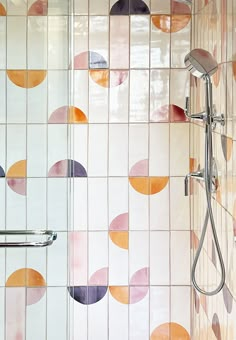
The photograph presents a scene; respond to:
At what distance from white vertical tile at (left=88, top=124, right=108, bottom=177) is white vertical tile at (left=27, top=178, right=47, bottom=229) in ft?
1.59

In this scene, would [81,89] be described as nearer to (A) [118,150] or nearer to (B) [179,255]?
(A) [118,150]

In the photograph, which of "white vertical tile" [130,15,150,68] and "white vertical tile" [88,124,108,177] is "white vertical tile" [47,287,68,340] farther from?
"white vertical tile" [130,15,150,68]

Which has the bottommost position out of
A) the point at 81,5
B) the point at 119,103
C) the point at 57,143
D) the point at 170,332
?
the point at 170,332

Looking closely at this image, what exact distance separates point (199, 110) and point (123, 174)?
0.40 m

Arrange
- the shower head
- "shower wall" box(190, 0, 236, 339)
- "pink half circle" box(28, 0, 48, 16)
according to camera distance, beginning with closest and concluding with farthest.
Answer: "shower wall" box(190, 0, 236, 339)
the shower head
"pink half circle" box(28, 0, 48, 16)

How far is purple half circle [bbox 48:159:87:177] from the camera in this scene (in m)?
2.16

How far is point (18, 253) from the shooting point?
2.04 m

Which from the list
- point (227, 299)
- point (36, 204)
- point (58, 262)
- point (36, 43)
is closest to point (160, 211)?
point (58, 262)

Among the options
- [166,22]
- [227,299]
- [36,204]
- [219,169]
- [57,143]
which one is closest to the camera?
[227,299]

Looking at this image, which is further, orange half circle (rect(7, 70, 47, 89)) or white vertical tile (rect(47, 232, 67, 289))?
white vertical tile (rect(47, 232, 67, 289))

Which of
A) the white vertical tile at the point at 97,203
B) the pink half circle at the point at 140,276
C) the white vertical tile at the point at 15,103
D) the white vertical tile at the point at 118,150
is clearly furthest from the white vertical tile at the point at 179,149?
the white vertical tile at the point at 15,103

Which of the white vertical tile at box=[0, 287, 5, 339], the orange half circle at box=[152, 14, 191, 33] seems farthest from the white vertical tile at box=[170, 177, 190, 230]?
the white vertical tile at box=[0, 287, 5, 339]

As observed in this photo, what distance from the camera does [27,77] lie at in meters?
2.08

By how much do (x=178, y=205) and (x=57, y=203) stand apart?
60 centimetres
